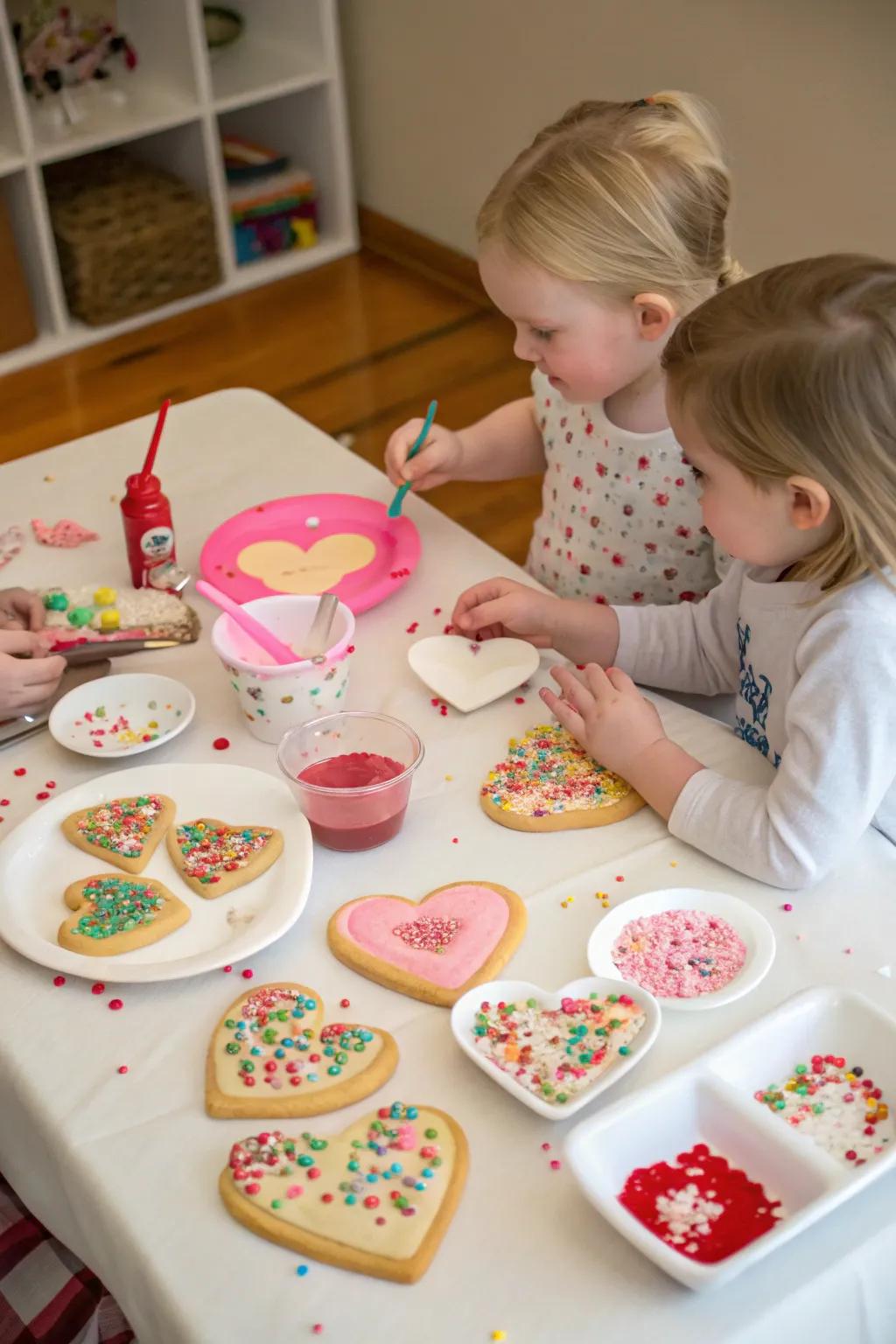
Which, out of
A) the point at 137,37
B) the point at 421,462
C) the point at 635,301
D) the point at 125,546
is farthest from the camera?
the point at 137,37

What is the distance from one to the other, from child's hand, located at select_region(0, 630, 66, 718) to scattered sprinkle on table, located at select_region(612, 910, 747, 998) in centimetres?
57

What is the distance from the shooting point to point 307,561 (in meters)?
1.48

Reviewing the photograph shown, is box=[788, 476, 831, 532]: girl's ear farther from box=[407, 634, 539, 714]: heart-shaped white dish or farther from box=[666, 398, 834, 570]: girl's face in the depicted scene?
box=[407, 634, 539, 714]: heart-shaped white dish

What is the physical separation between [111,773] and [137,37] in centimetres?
277

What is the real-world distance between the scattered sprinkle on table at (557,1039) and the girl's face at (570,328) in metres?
0.70

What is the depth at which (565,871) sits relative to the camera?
108 cm

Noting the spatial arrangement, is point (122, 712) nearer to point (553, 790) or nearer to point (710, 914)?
point (553, 790)

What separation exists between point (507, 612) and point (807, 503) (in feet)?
1.17

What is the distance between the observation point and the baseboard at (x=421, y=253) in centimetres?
348

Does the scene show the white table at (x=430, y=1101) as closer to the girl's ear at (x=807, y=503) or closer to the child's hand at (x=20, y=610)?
the child's hand at (x=20, y=610)

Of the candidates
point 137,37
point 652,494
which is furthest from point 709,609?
point 137,37

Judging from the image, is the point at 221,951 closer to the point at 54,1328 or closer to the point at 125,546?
the point at 54,1328

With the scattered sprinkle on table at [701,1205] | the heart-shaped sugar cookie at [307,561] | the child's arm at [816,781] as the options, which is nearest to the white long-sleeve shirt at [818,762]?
the child's arm at [816,781]

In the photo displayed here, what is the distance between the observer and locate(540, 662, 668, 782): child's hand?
115 cm
